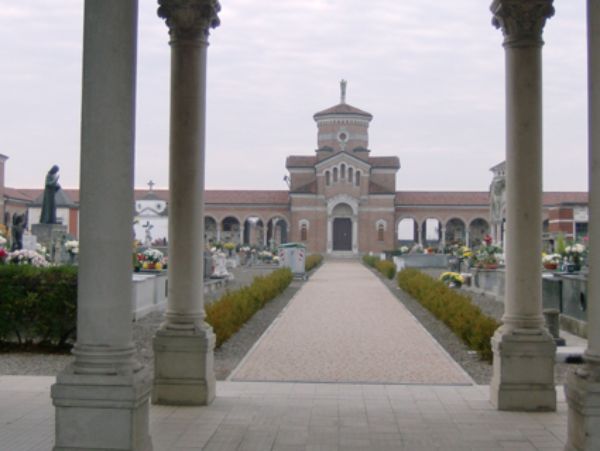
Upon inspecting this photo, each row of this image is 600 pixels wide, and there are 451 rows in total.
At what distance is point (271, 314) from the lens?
65.8ft

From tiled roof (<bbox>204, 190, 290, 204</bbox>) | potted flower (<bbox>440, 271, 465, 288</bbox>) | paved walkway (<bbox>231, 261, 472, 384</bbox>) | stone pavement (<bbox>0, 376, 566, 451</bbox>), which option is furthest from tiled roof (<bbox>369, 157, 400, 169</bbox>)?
stone pavement (<bbox>0, 376, 566, 451</bbox>)

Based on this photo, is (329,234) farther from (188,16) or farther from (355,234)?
(188,16)

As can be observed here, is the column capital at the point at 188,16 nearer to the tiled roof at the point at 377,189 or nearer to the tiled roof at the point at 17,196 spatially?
the tiled roof at the point at 17,196

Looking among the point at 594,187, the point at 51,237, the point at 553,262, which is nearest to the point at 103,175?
the point at 594,187

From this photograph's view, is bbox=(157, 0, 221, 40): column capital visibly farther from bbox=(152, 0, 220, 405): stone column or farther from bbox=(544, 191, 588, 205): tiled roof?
bbox=(544, 191, 588, 205): tiled roof

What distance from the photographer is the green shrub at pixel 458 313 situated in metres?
12.4

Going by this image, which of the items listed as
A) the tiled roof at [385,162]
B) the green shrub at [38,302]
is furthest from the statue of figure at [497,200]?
the tiled roof at [385,162]

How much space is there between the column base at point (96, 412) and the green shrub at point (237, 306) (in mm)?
7668

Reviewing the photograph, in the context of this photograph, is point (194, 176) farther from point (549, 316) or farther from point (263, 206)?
point (263, 206)

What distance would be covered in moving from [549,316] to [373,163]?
219ft

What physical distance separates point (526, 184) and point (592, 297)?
2550mm

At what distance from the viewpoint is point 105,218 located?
18.7 ft

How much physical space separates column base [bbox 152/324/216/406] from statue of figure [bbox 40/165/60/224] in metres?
18.9

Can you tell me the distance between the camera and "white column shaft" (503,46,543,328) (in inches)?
316
